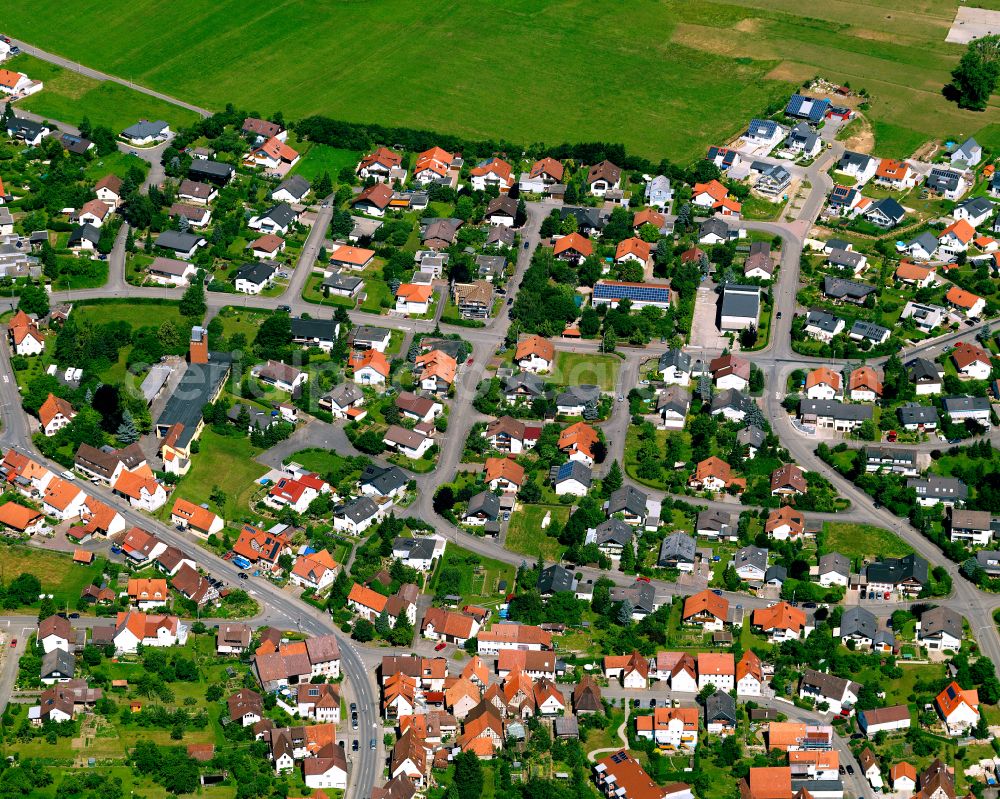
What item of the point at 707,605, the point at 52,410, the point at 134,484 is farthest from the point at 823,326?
the point at 52,410

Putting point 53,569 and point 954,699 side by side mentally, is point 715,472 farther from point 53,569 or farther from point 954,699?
point 53,569

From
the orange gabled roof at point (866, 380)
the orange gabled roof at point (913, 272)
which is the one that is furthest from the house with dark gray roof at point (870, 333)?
the orange gabled roof at point (913, 272)

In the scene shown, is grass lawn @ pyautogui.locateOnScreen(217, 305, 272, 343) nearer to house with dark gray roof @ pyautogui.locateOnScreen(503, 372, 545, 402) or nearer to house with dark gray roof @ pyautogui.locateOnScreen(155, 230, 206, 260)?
house with dark gray roof @ pyautogui.locateOnScreen(155, 230, 206, 260)

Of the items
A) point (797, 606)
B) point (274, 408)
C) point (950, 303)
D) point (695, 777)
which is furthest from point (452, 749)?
point (950, 303)

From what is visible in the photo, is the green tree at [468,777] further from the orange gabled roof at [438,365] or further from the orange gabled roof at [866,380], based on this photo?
the orange gabled roof at [866,380]

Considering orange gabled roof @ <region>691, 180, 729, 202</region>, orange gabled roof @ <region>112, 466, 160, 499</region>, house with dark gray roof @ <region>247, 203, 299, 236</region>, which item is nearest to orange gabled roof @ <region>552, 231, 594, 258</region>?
orange gabled roof @ <region>691, 180, 729, 202</region>

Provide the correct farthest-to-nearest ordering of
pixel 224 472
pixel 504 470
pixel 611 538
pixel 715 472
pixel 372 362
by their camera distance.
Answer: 1. pixel 372 362
2. pixel 224 472
3. pixel 504 470
4. pixel 715 472
5. pixel 611 538
